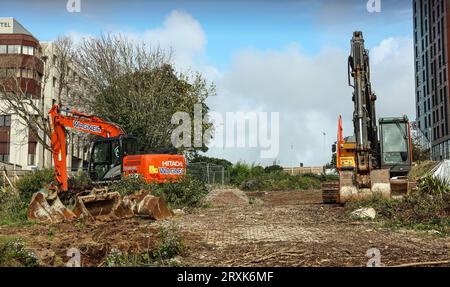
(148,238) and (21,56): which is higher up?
(21,56)

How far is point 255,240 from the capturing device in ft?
27.9

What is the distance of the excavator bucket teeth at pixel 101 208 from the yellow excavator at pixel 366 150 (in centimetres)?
622

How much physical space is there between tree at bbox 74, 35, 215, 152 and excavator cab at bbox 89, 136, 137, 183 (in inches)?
423

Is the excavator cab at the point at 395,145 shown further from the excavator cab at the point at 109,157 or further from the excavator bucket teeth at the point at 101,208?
the excavator bucket teeth at the point at 101,208

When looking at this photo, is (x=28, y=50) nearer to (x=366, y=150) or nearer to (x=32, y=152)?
(x=32, y=152)

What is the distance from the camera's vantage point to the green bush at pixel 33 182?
18.6 meters

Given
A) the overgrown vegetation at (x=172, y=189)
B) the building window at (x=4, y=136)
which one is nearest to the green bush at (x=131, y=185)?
the overgrown vegetation at (x=172, y=189)

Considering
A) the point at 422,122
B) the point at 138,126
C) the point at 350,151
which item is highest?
the point at 422,122

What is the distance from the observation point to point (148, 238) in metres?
8.26

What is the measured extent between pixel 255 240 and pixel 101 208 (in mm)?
5084

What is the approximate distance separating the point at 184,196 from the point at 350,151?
9.03 m

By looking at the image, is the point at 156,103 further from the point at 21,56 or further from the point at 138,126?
the point at 21,56
